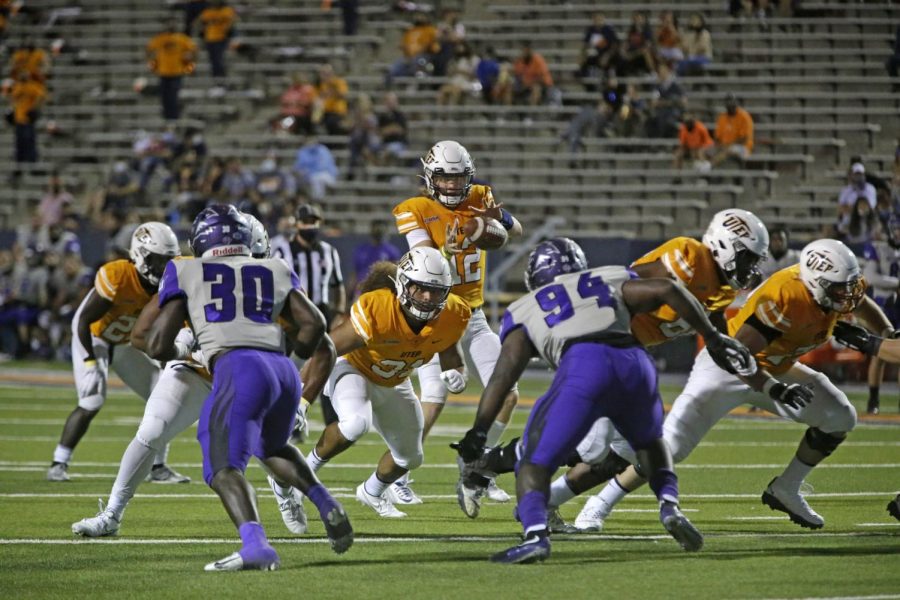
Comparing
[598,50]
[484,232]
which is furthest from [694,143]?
[484,232]

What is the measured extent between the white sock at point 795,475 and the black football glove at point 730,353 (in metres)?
1.53

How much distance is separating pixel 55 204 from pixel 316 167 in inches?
160

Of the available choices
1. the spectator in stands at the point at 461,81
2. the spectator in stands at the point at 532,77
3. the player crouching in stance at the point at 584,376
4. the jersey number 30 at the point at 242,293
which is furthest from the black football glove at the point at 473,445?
the spectator in stands at the point at 461,81

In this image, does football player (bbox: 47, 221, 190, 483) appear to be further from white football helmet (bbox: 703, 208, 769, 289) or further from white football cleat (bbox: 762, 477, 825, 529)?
white football cleat (bbox: 762, 477, 825, 529)

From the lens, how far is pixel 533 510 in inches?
254

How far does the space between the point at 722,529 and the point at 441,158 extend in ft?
9.13

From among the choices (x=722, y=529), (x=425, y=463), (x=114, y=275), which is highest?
(x=114, y=275)

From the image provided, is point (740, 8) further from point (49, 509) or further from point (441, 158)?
point (49, 509)

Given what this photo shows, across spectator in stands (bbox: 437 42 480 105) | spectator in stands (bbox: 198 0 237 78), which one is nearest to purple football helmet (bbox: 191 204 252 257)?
spectator in stands (bbox: 437 42 480 105)

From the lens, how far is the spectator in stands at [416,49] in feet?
76.8

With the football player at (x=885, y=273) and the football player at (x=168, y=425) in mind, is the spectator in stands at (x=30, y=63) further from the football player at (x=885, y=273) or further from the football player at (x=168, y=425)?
the football player at (x=168, y=425)

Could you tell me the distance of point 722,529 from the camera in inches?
305

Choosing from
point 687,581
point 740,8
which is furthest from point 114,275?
point 740,8

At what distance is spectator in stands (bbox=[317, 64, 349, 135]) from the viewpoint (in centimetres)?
2300
